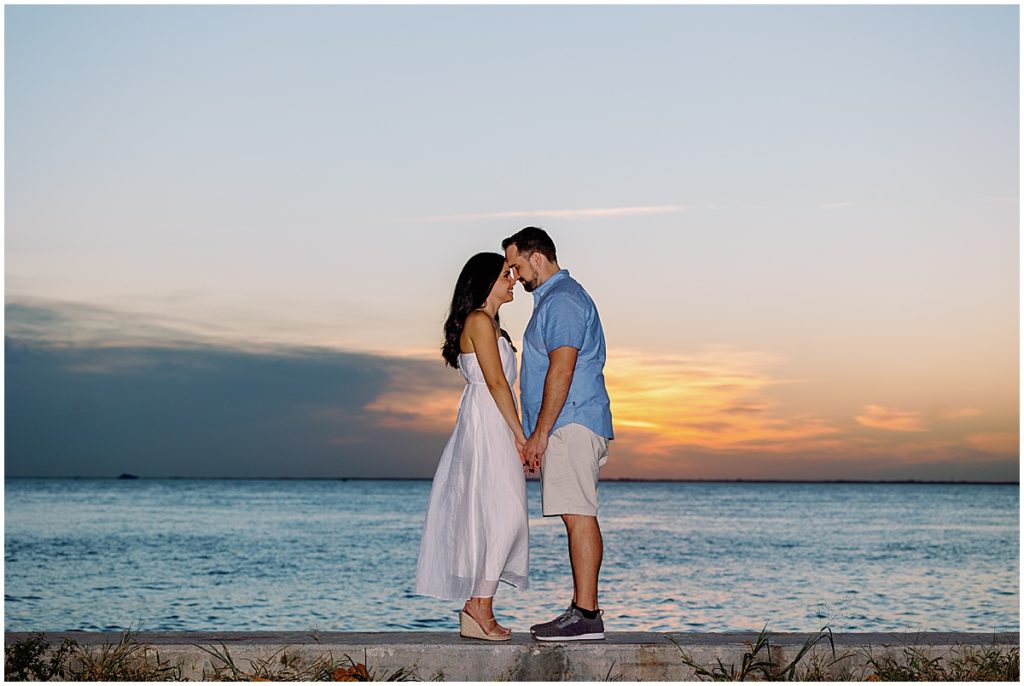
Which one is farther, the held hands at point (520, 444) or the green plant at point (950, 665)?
the held hands at point (520, 444)

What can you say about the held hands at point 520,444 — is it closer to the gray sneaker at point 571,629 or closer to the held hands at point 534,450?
the held hands at point 534,450

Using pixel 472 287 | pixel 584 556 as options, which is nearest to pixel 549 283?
pixel 472 287

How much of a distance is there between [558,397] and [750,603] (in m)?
15.6

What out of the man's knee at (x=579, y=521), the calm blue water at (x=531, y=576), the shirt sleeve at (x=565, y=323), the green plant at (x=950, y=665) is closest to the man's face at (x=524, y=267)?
the shirt sleeve at (x=565, y=323)

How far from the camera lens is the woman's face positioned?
568 cm

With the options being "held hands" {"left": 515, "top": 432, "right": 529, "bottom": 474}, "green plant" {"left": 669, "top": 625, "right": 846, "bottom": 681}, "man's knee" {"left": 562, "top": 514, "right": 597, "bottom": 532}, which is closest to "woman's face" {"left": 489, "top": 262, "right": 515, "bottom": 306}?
"held hands" {"left": 515, "top": 432, "right": 529, "bottom": 474}

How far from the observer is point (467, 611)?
5488 mm

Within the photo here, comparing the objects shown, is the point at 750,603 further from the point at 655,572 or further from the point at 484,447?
the point at 484,447

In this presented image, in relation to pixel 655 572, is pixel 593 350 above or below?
above

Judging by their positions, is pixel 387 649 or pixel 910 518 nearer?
pixel 387 649

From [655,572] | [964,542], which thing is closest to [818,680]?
[655,572]

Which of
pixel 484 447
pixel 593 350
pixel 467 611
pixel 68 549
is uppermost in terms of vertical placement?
pixel 593 350

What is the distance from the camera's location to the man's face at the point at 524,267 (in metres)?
5.69

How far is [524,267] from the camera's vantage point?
5.70m
